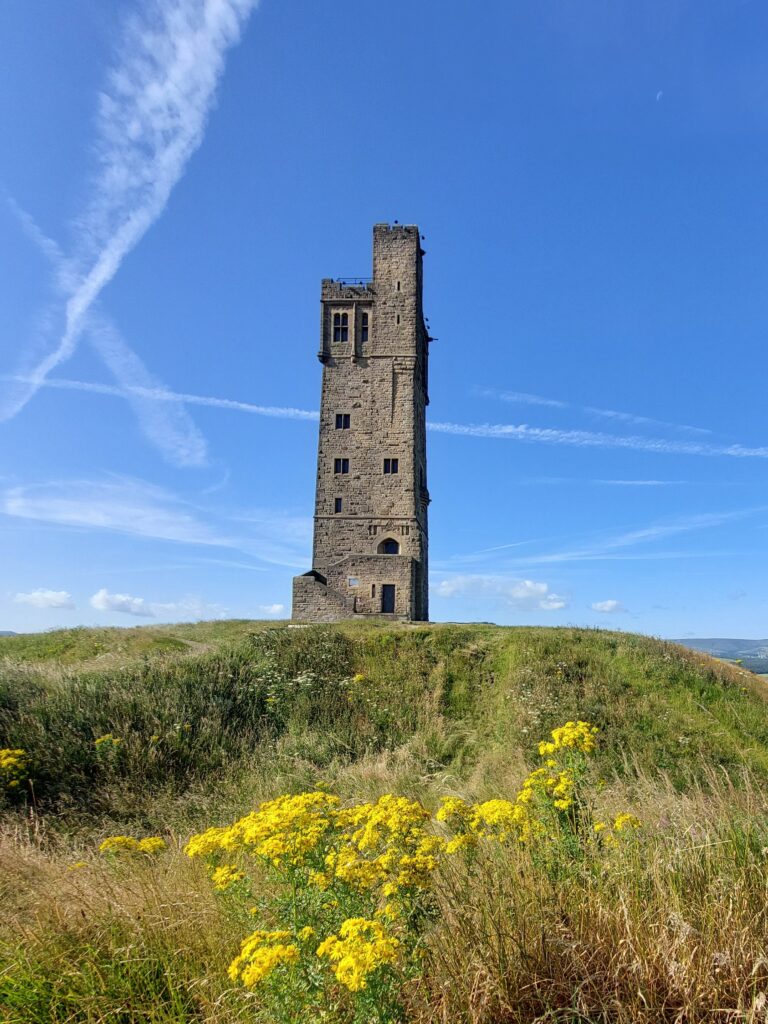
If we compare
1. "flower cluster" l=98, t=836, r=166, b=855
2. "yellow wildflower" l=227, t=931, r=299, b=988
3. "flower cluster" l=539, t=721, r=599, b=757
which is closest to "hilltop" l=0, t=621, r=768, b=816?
"flower cluster" l=539, t=721, r=599, b=757

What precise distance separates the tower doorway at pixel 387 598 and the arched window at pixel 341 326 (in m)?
16.1

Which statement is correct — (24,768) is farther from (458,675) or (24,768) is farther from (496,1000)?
(458,675)

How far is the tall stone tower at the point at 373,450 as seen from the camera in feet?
111

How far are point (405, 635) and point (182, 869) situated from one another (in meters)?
16.9

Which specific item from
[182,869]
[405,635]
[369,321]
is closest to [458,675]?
[405,635]

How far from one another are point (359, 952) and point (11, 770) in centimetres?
979

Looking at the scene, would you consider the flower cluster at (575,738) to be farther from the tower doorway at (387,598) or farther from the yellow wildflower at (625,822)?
the tower doorway at (387,598)

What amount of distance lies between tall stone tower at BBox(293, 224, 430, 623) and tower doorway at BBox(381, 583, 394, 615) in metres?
0.06

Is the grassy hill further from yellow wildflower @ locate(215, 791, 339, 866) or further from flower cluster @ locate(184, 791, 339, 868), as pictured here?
yellow wildflower @ locate(215, 791, 339, 866)

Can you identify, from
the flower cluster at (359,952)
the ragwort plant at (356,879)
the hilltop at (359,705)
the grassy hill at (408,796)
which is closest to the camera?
the flower cluster at (359,952)

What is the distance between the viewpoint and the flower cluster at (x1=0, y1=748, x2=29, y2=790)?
9.74 m

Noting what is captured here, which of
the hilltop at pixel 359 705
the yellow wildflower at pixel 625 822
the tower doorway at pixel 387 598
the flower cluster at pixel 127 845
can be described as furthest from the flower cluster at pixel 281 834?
the tower doorway at pixel 387 598

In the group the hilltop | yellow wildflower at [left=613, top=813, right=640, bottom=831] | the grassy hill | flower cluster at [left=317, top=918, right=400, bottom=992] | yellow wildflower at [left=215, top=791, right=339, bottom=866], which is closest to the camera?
flower cluster at [left=317, top=918, right=400, bottom=992]

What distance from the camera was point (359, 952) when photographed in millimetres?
2602
